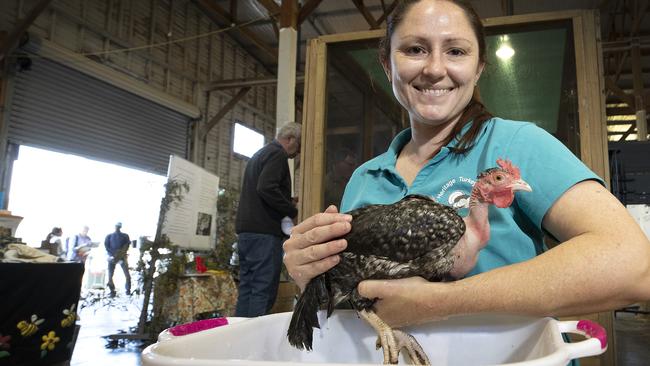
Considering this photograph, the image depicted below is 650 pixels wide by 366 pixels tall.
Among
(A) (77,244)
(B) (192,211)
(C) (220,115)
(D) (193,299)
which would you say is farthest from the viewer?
(C) (220,115)

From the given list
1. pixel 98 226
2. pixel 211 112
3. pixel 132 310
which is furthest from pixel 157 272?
pixel 211 112

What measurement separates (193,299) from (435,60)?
15.8ft

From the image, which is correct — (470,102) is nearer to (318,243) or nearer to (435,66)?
(435,66)

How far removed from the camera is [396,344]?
93 centimetres

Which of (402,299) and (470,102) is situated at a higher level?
(470,102)

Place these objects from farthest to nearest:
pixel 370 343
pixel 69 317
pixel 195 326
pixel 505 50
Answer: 1. pixel 69 317
2. pixel 505 50
3. pixel 370 343
4. pixel 195 326

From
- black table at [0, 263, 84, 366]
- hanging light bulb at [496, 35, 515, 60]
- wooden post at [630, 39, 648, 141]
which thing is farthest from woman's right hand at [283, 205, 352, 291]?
wooden post at [630, 39, 648, 141]

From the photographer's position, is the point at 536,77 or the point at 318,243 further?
the point at 536,77

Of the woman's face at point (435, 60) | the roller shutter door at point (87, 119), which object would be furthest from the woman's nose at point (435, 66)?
the roller shutter door at point (87, 119)

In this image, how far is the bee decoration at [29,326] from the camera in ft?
12.2

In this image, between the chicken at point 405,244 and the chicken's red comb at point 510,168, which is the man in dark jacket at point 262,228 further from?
the chicken's red comb at point 510,168

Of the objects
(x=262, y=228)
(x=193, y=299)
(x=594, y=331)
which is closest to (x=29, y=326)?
(x=193, y=299)

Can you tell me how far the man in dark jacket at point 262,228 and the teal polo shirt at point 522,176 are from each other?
315 centimetres

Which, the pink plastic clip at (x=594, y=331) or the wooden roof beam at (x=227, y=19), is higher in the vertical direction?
the wooden roof beam at (x=227, y=19)
